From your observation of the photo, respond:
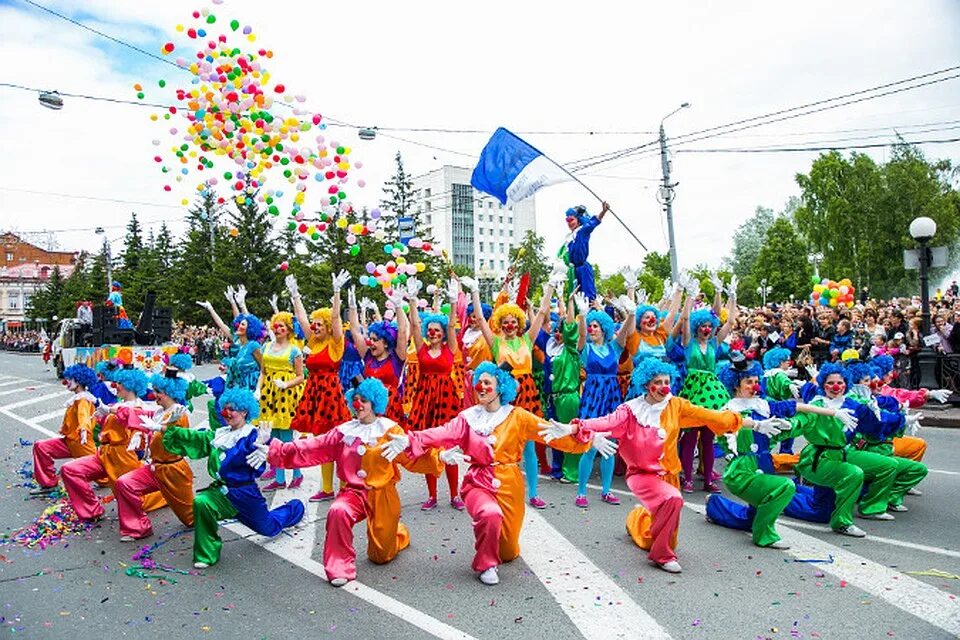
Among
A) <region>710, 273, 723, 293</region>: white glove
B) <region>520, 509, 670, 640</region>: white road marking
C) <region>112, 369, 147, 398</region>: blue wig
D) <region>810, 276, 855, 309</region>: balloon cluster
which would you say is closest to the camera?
<region>520, 509, 670, 640</region>: white road marking

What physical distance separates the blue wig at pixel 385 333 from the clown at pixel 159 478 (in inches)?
72.5

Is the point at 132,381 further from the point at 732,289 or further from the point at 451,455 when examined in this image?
Answer: the point at 732,289

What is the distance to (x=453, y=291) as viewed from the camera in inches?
279

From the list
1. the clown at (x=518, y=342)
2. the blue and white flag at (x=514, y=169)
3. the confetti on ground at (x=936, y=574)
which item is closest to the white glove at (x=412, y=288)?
the clown at (x=518, y=342)

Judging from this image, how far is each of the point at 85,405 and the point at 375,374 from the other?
303 cm

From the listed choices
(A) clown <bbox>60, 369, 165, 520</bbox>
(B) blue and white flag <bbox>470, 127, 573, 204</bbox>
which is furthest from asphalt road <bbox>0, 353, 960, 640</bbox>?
(B) blue and white flag <bbox>470, 127, 573, 204</bbox>

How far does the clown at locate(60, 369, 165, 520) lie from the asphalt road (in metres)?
0.34

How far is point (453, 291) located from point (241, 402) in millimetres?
2457

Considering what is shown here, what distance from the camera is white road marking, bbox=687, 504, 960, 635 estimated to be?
4.14 meters

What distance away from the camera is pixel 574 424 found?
17.1 ft

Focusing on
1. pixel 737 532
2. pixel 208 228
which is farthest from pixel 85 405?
pixel 208 228

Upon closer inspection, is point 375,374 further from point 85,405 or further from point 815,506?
point 815,506

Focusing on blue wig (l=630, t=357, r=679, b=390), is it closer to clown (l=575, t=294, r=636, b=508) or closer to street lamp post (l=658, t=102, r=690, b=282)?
clown (l=575, t=294, r=636, b=508)

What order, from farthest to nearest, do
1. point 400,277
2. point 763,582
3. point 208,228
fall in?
1. point 208,228
2. point 400,277
3. point 763,582
